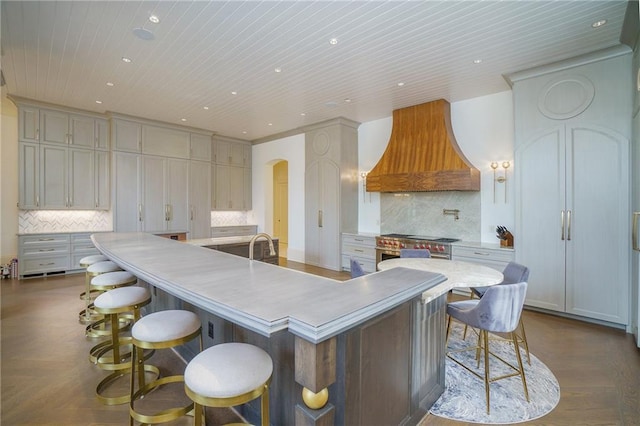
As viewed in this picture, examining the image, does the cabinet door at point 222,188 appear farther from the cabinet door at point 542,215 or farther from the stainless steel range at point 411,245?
the cabinet door at point 542,215

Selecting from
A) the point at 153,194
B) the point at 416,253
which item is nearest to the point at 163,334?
the point at 416,253

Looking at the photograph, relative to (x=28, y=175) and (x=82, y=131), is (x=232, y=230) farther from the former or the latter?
(x=28, y=175)

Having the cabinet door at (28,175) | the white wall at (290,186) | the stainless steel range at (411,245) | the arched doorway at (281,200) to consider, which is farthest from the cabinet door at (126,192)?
the stainless steel range at (411,245)

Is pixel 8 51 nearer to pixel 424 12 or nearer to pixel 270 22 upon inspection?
pixel 270 22

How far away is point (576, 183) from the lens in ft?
11.8

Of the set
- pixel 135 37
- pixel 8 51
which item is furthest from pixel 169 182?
pixel 135 37

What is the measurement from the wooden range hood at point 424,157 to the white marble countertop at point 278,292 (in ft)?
11.3

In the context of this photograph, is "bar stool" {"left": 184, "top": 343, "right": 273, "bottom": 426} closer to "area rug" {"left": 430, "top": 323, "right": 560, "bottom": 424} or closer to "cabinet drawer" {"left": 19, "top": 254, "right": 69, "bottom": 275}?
"area rug" {"left": 430, "top": 323, "right": 560, "bottom": 424}

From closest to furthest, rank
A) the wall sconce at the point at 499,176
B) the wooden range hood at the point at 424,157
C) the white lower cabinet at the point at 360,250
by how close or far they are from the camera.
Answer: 1. the wall sconce at the point at 499,176
2. the wooden range hood at the point at 424,157
3. the white lower cabinet at the point at 360,250

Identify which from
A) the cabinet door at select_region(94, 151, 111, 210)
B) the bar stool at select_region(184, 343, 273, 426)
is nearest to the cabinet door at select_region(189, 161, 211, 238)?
the cabinet door at select_region(94, 151, 111, 210)

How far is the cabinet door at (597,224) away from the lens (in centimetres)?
333

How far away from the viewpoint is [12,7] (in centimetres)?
277

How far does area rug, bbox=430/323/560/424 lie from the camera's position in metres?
1.97

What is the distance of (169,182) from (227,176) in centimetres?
164
